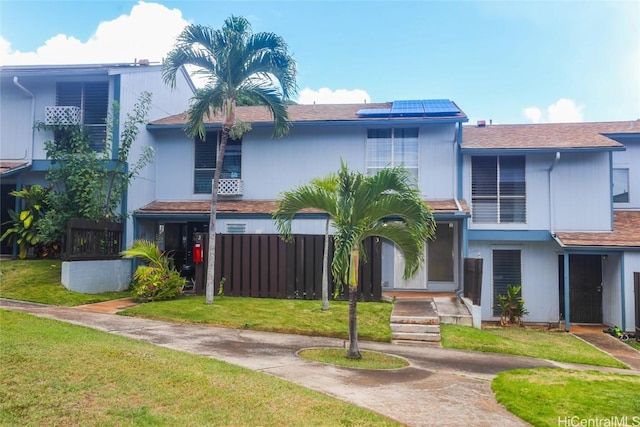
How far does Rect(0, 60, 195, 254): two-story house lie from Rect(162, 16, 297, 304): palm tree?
176 inches

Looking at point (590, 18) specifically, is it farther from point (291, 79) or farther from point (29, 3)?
point (29, 3)

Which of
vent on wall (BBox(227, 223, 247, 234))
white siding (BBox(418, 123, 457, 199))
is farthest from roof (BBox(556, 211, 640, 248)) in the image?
vent on wall (BBox(227, 223, 247, 234))

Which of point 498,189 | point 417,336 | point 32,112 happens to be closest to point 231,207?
point 32,112

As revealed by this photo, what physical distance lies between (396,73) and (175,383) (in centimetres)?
1739

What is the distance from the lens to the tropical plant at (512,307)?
15.0 meters

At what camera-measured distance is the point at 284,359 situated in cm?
814

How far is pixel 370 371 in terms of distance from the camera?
25.0 feet

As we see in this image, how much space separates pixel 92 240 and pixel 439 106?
11.7 m

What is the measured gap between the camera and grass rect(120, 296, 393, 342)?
10.8 metres

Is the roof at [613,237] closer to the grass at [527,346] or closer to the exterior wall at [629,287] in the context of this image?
the exterior wall at [629,287]

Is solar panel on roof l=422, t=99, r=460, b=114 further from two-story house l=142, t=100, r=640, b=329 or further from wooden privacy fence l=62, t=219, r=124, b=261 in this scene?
wooden privacy fence l=62, t=219, r=124, b=261

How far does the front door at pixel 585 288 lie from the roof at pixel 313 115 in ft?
19.8

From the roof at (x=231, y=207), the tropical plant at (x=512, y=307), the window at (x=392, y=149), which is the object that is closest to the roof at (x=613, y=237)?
the tropical plant at (x=512, y=307)

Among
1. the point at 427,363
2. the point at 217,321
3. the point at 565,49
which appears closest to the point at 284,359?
the point at 427,363
